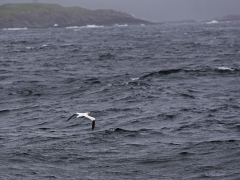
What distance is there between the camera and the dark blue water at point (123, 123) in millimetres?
16656

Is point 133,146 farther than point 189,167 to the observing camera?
Yes

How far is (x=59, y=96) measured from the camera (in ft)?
98.4

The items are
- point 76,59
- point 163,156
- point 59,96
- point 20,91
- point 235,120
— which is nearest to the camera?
point 163,156

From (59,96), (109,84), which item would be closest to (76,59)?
(109,84)

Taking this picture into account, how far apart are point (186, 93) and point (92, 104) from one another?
20.2 feet

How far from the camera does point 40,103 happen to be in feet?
91.5

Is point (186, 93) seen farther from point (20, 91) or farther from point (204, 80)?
point (20, 91)

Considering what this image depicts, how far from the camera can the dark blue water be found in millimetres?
16656

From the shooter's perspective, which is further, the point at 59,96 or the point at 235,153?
the point at 59,96

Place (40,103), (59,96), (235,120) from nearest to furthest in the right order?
1. (235,120)
2. (40,103)
3. (59,96)

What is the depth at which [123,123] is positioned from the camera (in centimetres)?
2267

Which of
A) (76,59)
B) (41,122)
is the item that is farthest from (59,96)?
(76,59)

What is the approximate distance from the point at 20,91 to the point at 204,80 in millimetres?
13077

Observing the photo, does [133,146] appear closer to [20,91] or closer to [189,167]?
[189,167]
